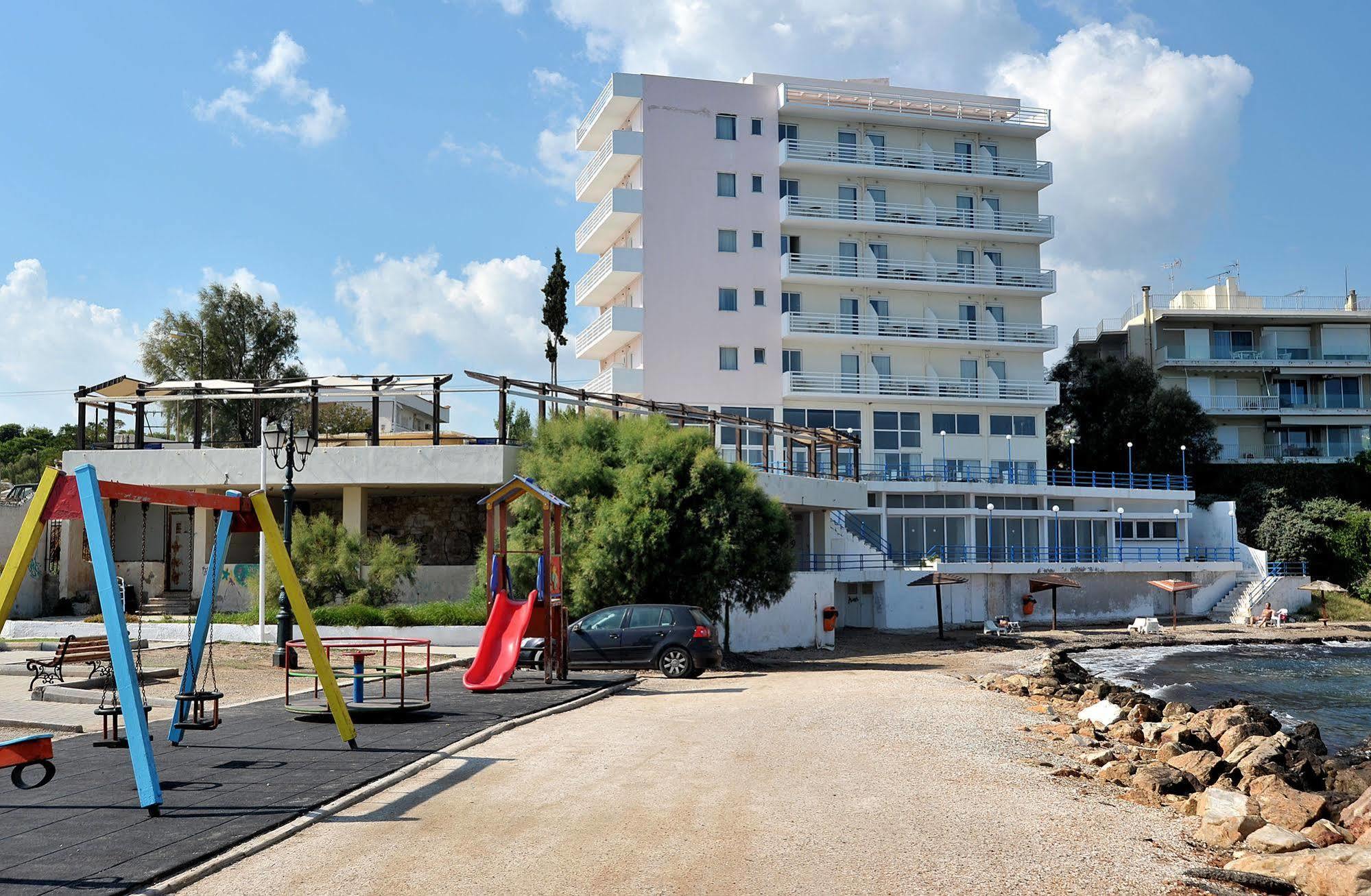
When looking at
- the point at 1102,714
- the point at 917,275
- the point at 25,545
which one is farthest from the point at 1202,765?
the point at 917,275

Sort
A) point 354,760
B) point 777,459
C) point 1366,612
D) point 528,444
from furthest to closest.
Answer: point 1366,612
point 777,459
point 528,444
point 354,760

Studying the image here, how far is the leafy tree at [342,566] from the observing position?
97.4 ft

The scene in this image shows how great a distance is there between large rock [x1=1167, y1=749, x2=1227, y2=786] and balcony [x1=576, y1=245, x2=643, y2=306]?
4293 centimetres

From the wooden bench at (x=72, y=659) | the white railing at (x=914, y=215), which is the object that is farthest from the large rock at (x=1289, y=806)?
the white railing at (x=914, y=215)

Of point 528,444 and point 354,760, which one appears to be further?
point 528,444

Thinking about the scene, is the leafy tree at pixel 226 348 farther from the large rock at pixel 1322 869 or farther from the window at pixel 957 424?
the large rock at pixel 1322 869

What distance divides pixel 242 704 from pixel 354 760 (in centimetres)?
545

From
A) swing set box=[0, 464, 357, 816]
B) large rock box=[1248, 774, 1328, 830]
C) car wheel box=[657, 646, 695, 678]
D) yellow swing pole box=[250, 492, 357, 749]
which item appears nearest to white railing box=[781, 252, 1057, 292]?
car wheel box=[657, 646, 695, 678]

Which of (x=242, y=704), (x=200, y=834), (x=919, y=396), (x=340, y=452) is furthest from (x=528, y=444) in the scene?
(x=919, y=396)

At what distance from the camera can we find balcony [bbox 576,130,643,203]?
54812mm

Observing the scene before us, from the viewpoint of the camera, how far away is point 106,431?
34.6 meters

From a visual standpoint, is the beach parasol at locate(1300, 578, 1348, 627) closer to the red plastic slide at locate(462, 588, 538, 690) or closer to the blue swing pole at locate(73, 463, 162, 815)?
the red plastic slide at locate(462, 588, 538, 690)

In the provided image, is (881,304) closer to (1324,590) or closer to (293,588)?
(1324,590)

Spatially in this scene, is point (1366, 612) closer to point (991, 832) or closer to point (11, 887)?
point (991, 832)
